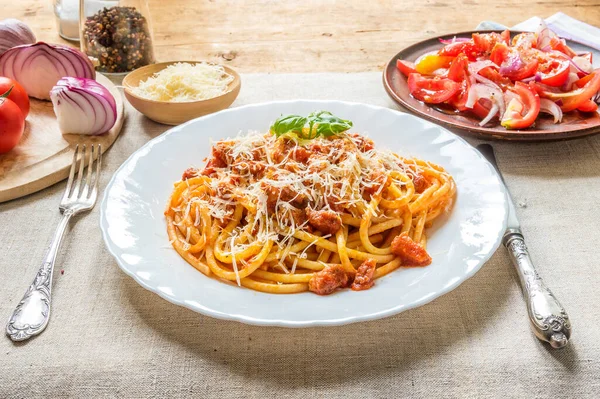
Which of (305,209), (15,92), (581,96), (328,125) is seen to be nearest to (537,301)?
(305,209)

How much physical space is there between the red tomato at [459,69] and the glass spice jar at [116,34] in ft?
5.81

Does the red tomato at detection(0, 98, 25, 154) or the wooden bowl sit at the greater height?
the red tomato at detection(0, 98, 25, 154)

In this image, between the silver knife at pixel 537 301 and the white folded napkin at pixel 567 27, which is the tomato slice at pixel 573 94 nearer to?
the silver knife at pixel 537 301

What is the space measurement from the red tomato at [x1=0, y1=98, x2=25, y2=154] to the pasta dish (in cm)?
88

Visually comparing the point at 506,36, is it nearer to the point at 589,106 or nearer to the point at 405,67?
the point at 405,67

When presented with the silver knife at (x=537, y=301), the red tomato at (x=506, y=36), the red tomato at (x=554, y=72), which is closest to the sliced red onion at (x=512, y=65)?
the red tomato at (x=554, y=72)

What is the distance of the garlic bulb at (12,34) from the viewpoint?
340 cm

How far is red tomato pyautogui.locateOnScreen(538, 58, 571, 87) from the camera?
296 cm

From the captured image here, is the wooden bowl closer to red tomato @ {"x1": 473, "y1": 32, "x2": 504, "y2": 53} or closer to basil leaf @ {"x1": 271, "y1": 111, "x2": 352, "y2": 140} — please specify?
basil leaf @ {"x1": 271, "y1": 111, "x2": 352, "y2": 140}

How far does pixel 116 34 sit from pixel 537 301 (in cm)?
274

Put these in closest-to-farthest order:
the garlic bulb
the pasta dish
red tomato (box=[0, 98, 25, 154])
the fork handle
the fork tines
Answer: the fork handle → the pasta dish → the fork tines → red tomato (box=[0, 98, 25, 154]) → the garlic bulb

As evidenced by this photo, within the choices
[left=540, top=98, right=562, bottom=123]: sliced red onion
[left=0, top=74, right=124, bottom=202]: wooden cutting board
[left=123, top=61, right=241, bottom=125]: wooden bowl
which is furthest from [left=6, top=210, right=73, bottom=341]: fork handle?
[left=540, top=98, right=562, bottom=123]: sliced red onion

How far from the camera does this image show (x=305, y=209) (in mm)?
2166

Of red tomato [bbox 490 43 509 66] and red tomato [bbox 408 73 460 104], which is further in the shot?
red tomato [bbox 490 43 509 66]
